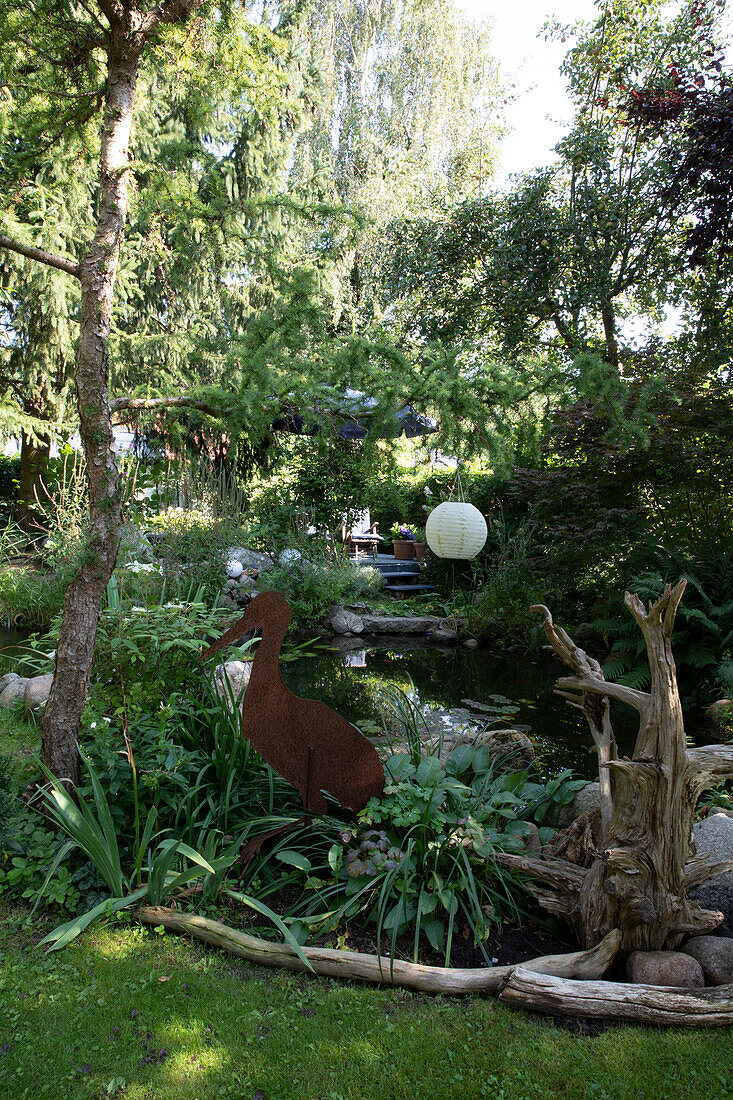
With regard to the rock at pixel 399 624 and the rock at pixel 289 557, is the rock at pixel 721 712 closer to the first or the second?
the rock at pixel 399 624

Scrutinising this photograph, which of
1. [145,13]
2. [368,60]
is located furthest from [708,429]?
[368,60]

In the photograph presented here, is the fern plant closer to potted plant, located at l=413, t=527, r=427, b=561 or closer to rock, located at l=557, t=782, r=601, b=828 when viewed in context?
rock, located at l=557, t=782, r=601, b=828

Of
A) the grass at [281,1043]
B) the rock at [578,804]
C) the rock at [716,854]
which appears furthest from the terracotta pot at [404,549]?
the grass at [281,1043]

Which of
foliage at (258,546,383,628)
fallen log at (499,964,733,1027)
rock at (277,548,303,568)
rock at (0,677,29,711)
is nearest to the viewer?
fallen log at (499,964,733,1027)

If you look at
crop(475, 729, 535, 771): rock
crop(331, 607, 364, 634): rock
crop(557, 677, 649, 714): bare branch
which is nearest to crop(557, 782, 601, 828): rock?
crop(475, 729, 535, 771): rock

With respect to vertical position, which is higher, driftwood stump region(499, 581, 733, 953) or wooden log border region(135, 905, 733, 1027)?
driftwood stump region(499, 581, 733, 953)

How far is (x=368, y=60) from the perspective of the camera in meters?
13.7

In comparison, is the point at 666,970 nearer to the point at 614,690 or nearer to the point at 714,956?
the point at 714,956

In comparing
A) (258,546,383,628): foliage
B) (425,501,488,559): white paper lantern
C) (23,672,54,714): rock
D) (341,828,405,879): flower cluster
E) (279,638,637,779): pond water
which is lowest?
(279,638,637,779): pond water

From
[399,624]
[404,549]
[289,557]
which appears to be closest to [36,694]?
[289,557]

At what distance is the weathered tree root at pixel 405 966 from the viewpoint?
6.27ft

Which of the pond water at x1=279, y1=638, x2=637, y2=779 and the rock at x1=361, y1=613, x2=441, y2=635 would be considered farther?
the rock at x1=361, y1=613, x2=441, y2=635

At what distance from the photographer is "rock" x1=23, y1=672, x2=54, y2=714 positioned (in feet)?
12.7

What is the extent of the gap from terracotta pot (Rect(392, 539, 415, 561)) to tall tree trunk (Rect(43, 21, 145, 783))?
8.89 m
